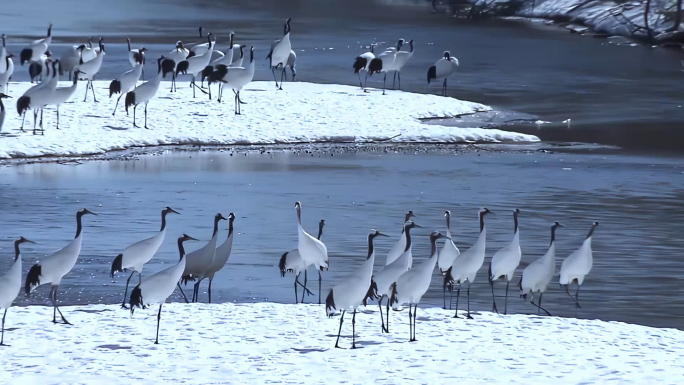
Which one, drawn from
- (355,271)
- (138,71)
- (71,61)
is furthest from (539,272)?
(71,61)

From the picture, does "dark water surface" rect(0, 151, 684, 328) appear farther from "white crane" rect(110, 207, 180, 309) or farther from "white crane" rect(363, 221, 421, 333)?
"white crane" rect(363, 221, 421, 333)

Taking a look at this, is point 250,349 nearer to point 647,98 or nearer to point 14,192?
point 14,192

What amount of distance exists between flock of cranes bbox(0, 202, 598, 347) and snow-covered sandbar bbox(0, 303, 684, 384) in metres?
0.19

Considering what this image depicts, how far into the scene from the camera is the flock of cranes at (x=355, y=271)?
9578 mm

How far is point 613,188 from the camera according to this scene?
60.4 feet

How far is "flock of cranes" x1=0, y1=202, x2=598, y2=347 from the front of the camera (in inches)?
377

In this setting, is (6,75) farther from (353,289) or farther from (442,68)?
(353,289)

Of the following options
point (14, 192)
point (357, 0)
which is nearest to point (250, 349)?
point (14, 192)

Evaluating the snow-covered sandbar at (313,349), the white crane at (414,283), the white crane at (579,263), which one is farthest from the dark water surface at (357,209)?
the white crane at (414,283)

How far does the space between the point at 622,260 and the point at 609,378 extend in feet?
15.7

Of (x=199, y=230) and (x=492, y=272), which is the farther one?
(x=199, y=230)

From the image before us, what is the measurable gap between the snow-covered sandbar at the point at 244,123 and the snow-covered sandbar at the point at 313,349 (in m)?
10.3

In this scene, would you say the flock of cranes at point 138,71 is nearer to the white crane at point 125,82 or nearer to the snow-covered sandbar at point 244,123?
the white crane at point 125,82

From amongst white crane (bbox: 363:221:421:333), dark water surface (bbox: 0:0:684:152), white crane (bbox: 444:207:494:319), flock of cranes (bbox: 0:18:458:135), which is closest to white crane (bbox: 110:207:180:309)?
white crane (bbox: 363:221:421:333)
